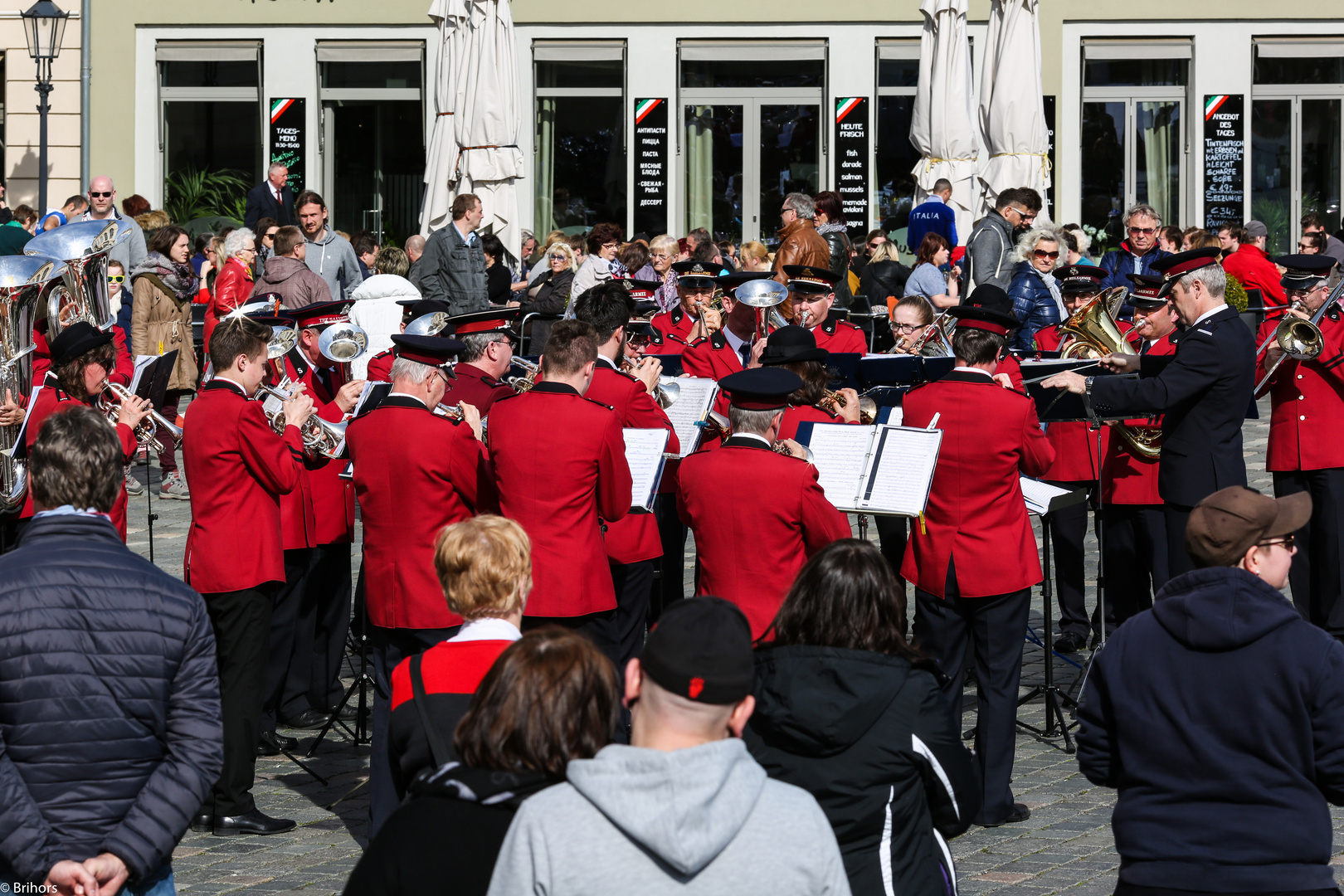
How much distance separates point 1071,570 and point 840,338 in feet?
5.89

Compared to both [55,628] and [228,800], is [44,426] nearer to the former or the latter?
[55,628]

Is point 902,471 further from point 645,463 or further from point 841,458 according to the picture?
point 645,463

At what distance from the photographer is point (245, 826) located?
6012 mm

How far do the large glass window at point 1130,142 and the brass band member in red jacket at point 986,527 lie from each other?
1637 centimetres

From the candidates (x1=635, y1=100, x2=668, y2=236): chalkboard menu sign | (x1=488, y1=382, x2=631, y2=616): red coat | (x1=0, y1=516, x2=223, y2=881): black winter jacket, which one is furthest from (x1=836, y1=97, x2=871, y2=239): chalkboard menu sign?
(x1=0, y1=516, x2=223, y2=881): black winter jacket

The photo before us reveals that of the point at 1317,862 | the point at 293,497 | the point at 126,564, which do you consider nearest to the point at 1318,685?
the point at 1317,862

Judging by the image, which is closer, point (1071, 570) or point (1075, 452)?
point (1075, 452)

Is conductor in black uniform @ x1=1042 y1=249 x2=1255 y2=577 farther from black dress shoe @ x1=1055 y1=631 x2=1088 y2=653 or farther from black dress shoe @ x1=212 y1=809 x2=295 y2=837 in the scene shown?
black dress shoe @ x1=212 y1=809 x2=295 y2=837

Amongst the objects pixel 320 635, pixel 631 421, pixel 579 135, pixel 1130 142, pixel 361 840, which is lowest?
pixel 361 840

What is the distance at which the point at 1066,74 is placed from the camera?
847 inches

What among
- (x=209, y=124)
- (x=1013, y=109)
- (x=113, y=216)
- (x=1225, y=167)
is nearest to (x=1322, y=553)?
(x=1013, y=109)

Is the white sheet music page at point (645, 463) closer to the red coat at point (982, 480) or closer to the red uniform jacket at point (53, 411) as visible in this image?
the red coat at point (982, 480)

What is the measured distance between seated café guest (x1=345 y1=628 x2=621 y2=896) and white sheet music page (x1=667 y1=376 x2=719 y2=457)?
4.32 m

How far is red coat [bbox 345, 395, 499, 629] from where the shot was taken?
5785mm
